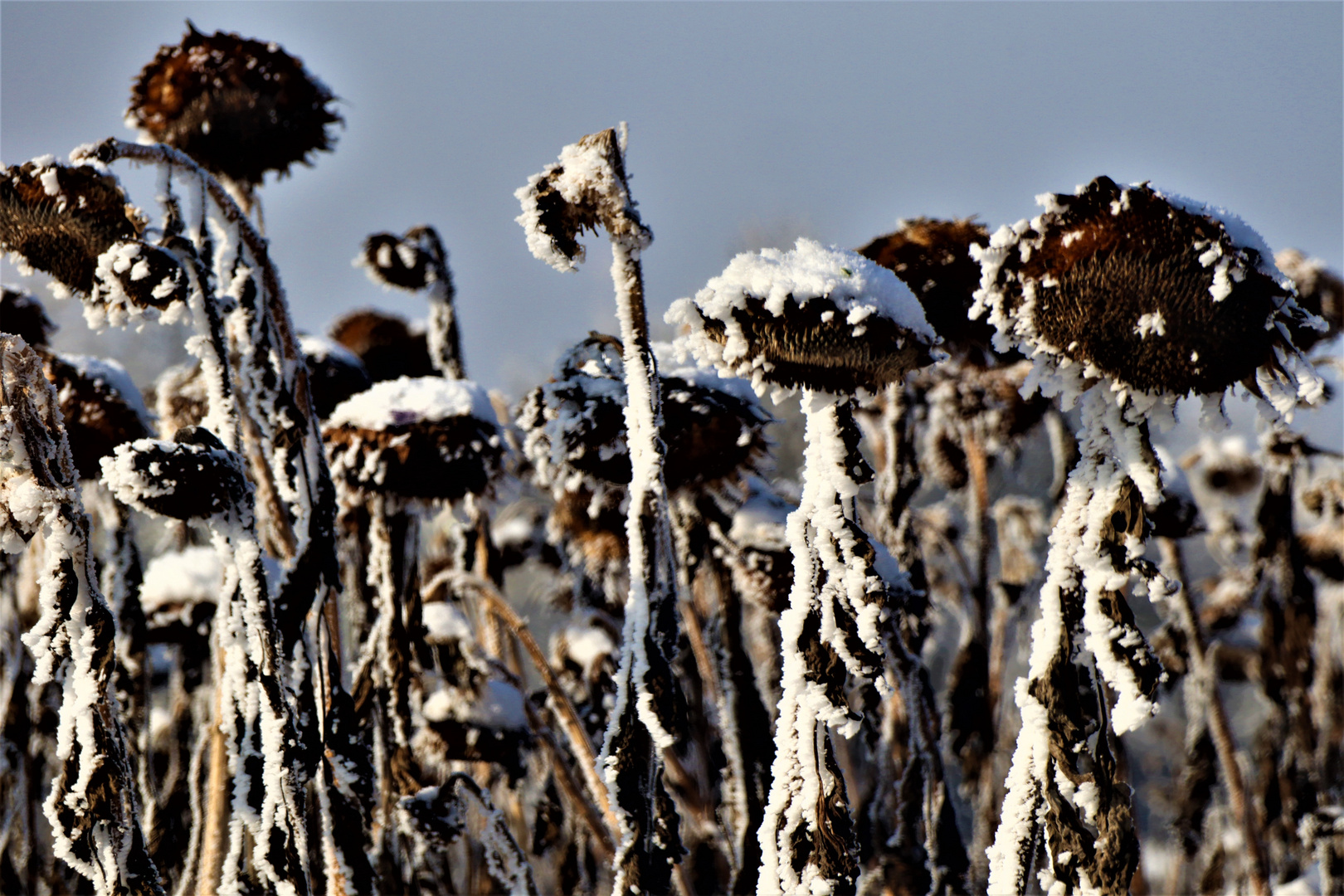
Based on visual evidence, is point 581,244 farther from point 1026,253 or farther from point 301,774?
point 301,774

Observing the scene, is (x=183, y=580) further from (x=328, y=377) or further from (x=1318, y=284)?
(x=1318, y=284)

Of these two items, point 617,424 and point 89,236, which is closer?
point 89,236

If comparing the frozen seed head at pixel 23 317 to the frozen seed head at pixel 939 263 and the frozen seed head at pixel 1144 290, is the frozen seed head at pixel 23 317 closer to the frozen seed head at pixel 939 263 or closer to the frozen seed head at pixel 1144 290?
the frozen seed head at pixel 939 263

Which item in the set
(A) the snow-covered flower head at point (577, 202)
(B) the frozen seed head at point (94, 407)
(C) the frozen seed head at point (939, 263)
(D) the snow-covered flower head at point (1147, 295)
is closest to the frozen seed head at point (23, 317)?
(B) the frozen seed head at point (94, 407)

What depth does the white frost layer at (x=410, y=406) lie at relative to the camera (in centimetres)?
175

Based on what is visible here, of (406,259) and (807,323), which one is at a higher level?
(406,259)

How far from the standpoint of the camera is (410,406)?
176 cm

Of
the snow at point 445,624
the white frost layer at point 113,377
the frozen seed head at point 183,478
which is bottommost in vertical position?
the frozen seed head at point 183,478

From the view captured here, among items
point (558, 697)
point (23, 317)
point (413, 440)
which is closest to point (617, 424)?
point (413, 440)

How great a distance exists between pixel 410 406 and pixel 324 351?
44 centimetres

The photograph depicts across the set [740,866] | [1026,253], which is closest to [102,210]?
[1026,253]

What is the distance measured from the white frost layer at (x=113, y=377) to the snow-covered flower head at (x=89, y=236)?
517 millimetres

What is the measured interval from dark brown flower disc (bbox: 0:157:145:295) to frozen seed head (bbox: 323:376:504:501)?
53 centimetres

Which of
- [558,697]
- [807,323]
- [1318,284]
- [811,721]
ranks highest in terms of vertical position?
[1318,284]
